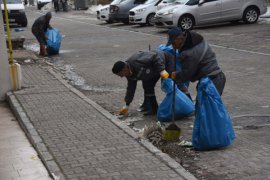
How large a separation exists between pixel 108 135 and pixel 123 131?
0.25 metres

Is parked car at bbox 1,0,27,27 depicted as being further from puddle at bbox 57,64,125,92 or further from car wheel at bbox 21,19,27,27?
puddle at bbox 57,64,125,92

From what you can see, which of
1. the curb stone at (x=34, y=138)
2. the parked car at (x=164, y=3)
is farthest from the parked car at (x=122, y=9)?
the curb stone at (x=34, y=138)

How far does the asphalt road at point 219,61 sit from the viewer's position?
7781mm

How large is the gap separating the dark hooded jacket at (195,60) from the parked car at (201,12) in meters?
14.9

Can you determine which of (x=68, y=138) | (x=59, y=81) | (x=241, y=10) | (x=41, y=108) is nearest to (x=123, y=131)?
(x=68, y=138)

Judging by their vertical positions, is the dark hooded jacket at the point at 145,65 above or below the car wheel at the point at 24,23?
above

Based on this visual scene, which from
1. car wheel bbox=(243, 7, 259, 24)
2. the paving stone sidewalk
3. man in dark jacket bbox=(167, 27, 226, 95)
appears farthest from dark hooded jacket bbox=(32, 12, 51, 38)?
car wheel bbox=(243, 7, 259, 24)

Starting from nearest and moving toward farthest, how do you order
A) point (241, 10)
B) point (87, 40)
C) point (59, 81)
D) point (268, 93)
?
point (268, 93), point (59, 81), point (87, 40), point (241, 10)

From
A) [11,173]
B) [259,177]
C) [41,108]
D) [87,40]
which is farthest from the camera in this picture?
[87,40]

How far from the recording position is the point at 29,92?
953 cm

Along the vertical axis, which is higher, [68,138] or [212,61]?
[212,61]

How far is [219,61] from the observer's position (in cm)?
1316

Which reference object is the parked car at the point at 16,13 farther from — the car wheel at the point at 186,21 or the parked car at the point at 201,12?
the car wheel at the point at 186,21

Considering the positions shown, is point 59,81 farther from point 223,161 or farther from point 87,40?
point 87,40
